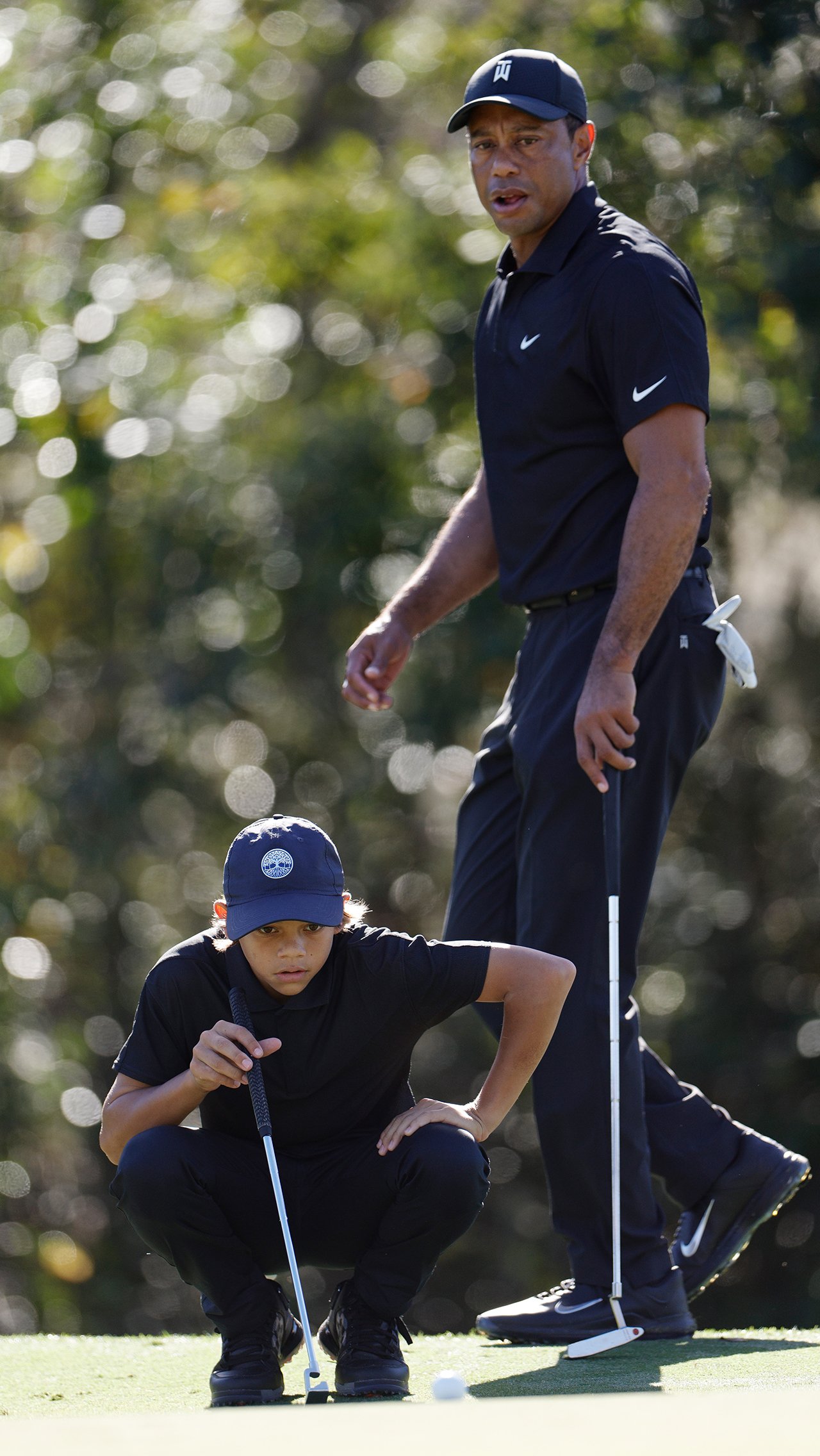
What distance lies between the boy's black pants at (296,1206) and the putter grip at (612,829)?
0.71m

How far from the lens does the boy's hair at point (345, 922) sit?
139 inches

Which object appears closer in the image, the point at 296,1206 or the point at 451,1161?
the point at 451,1161

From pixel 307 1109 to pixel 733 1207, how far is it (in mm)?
1202

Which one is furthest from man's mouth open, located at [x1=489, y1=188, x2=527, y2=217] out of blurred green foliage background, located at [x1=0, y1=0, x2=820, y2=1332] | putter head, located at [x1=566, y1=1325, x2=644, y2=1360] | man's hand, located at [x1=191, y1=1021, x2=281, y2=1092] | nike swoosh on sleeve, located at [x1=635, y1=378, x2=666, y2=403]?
blurred green foliage background, located at [x1=0, y1=0, x2=820, y2=1332]

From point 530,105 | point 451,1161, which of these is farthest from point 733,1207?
point 530,105

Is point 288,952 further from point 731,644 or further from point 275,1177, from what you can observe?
point 731,644

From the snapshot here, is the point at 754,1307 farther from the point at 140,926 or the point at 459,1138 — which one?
the point at 459,1138

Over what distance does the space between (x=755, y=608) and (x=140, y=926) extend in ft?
18.8

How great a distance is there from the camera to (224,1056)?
3.27 metres

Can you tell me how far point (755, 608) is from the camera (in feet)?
37.5

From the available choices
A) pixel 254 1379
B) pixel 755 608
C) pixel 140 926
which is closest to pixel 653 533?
pixel 254 1379

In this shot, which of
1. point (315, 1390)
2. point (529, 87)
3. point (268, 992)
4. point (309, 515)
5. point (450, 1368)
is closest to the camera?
point (315, 1390)

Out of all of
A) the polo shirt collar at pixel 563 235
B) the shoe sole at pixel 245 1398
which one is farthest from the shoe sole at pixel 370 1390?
the polo shirt collar at pixel 563 235

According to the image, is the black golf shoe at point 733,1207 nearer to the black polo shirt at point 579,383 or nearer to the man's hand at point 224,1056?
the black polo shirt at point 579,383
